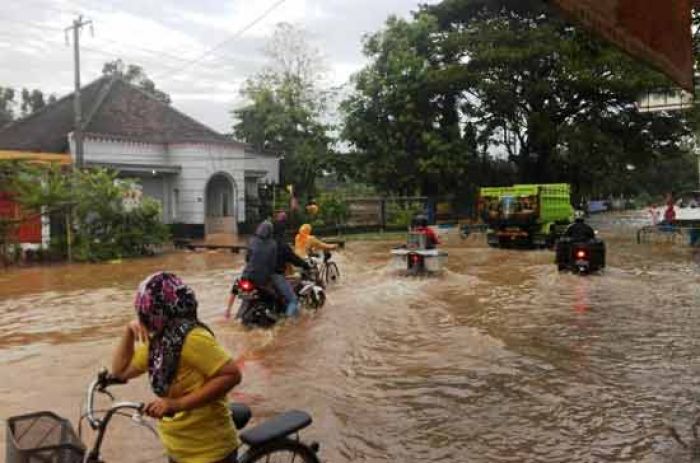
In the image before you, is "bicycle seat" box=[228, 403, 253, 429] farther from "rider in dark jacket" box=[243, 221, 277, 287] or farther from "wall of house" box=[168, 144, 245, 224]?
"wall of house" box=[168, 144, 245, 224]

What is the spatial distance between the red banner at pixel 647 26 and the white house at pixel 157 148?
2471 cm

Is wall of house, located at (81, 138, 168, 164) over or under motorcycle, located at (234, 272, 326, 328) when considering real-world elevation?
over

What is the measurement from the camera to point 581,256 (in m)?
15.7

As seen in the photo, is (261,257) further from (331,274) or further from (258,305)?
(331,274)

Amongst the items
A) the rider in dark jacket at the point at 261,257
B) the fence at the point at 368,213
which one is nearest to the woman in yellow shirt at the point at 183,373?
the rider in dark jacket at the point at 261,257

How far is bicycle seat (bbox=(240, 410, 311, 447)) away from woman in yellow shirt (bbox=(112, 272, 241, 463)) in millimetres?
186

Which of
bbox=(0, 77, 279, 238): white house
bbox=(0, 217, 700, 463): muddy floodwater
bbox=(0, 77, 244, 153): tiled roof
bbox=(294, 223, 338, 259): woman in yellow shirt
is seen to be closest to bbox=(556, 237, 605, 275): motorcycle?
bbox=(0, 217, 700, 463): muddy floodwater

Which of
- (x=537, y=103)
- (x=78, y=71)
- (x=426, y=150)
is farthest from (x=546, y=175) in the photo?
(x=78, y=71)

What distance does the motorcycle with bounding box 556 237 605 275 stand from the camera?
51.4 ft

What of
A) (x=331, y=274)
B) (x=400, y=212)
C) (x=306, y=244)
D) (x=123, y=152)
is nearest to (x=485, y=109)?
(x=400, y=212)

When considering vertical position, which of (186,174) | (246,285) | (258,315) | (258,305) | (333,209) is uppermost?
(186,174)

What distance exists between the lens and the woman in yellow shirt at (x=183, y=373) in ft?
9.88

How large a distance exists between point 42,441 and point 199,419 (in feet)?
2.19

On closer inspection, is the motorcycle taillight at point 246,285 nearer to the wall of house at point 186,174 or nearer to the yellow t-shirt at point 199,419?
the yellow t-shirt at point 199,419
